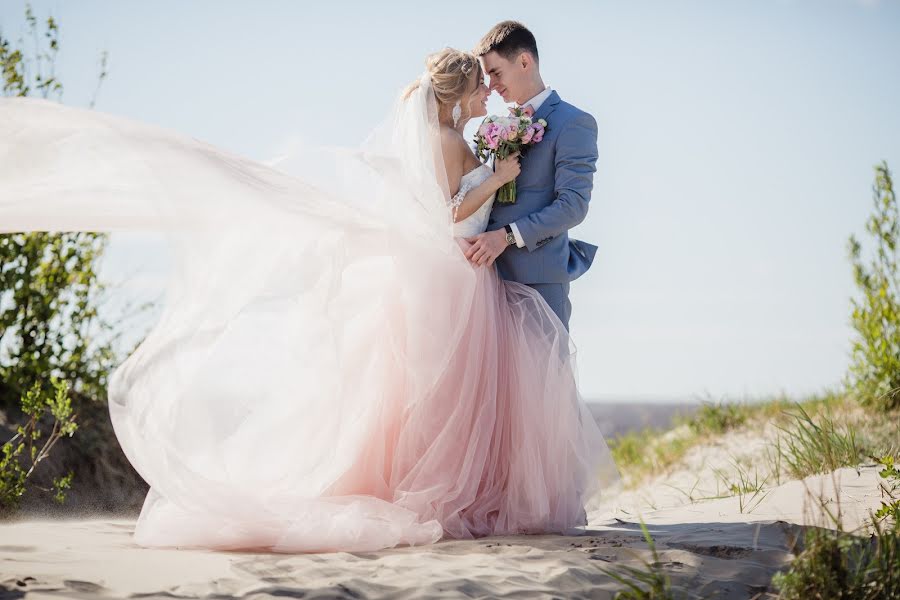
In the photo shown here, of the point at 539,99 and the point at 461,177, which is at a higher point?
the point at 539,99

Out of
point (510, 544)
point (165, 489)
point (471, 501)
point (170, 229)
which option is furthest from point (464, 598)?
point (170, 229)

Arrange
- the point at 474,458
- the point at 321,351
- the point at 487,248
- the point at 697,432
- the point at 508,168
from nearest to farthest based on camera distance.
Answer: the point at 321,351, the point at 474,458, the point at 487,248, the point at 508,168, the point at 697,432

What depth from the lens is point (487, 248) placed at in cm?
491

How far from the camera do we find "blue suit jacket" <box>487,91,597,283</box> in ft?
16.4

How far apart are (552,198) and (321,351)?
1673mm

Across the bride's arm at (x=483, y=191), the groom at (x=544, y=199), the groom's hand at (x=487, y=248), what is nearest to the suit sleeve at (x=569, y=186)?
the groom at (x=544, y=199)

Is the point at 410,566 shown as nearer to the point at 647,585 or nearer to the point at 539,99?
the point at 647,585

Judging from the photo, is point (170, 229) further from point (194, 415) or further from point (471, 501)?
point (471, 501)

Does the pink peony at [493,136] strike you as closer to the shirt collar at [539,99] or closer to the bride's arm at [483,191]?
the bride's arm at [483,191]

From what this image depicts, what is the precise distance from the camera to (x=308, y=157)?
4812 mm

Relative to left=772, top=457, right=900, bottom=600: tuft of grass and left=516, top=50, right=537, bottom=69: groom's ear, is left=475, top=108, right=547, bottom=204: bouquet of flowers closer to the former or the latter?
left=516, top=50, right=537, bottom=69: groom's ear

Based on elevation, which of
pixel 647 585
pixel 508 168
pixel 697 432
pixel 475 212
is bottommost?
pixel 647 585

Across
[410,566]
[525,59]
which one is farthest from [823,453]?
[410,566]

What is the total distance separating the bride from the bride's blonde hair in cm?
2
